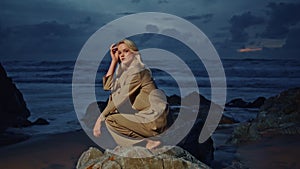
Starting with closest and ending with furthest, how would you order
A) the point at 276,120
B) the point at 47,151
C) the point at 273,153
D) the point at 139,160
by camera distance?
the point at 139,160, the point at 273,153, the point at 47,151, the point at 276,120

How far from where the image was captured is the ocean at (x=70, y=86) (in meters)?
12.3

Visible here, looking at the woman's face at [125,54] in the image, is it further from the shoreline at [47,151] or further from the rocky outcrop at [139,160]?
the shoreline at [47,151]

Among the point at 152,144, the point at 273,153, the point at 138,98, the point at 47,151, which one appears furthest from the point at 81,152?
the point at 273,153

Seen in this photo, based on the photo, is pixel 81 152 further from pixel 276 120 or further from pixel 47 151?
pixel 276 120

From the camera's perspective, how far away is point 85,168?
328 centimetres

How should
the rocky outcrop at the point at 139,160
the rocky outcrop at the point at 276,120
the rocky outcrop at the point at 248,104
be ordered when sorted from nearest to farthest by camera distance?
1. the rocky outcrop at the point at 139,160
2. the rocky outcrop at the point at 276,120
3. the rocky outcrop at the point at 248,104

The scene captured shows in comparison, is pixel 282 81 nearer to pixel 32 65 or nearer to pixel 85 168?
pixel 85 168

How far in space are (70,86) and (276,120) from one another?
20.7 meters

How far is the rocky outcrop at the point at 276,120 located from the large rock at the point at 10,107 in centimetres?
694

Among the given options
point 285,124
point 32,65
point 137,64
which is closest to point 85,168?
point 137,64

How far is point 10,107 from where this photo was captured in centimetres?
1095

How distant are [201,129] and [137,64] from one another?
2234 millimetres

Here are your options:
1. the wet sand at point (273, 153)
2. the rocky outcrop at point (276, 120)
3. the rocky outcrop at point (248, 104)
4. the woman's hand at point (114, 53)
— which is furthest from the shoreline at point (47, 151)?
the rocky outcrop at point (248, 104)

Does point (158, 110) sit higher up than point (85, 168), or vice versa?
point (158, 110)
